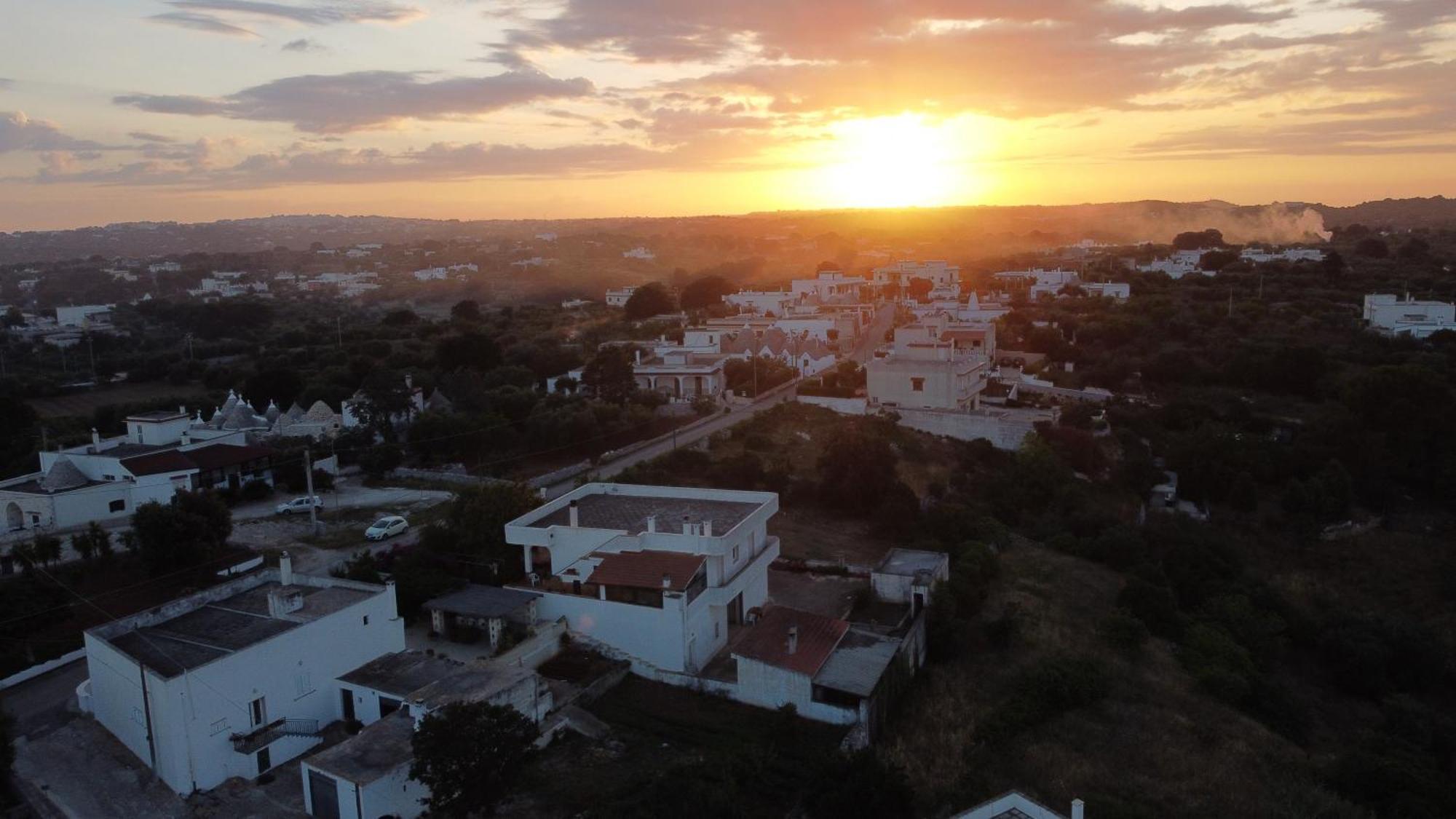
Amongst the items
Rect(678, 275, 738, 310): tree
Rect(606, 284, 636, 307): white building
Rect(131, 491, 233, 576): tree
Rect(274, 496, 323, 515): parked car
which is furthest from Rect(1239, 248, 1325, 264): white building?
Rect(131, 491, 233, 576): tree

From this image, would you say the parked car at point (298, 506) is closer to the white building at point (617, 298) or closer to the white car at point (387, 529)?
the white car at point (387, 529)

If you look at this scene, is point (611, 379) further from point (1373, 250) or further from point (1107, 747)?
point (1373, 250)

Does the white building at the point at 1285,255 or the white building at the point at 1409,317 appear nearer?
the white building at the point at 1409,317

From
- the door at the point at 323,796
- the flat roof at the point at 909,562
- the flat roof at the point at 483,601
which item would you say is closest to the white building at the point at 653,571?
the flat roof at the point at 483,601

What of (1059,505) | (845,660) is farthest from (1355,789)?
(1059,505)

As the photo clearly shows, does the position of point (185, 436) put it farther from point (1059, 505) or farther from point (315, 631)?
point (1059, 505)

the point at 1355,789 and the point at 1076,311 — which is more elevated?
the point at 1076,311

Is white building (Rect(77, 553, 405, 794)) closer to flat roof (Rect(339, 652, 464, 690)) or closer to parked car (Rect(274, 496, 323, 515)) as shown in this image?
flat roof (Rect(339, 652, 464, 690))
